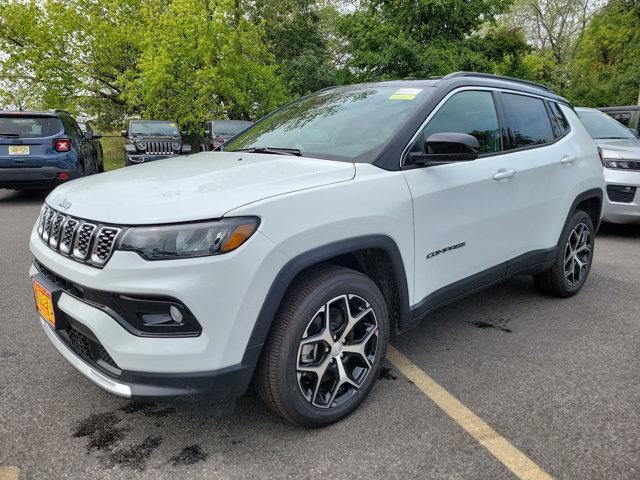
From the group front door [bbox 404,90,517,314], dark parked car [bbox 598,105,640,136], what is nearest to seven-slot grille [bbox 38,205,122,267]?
front door [bbox 404,90,517,314]

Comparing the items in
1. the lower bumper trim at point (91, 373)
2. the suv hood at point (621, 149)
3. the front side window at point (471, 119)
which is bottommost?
the lower bumper trim at point (91, 373)

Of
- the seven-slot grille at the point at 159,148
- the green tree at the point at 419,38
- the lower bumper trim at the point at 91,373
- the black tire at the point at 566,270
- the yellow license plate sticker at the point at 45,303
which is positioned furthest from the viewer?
the green tree at the point at 419,38

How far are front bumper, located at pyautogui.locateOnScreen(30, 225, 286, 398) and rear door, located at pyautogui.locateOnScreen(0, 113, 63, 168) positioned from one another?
301 inches

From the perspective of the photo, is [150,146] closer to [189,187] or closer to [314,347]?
[189,187]

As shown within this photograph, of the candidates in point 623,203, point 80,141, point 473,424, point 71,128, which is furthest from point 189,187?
point 80,141

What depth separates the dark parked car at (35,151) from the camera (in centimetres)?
851

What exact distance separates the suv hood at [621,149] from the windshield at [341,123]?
4577mm

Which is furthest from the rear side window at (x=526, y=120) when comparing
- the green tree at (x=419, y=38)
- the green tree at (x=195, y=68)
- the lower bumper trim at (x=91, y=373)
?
the green tree at (x=419, y=38)

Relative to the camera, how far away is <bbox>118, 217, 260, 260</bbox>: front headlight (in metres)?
2.01

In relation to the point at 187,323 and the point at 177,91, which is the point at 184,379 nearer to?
the point at 187,323

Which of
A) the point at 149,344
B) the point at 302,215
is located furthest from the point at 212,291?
the point at 302,215

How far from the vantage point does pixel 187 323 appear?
2.02 m

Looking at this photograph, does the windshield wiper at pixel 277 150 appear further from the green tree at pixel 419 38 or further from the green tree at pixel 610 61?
the green tree at pixel 610 61

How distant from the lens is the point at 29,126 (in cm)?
870
